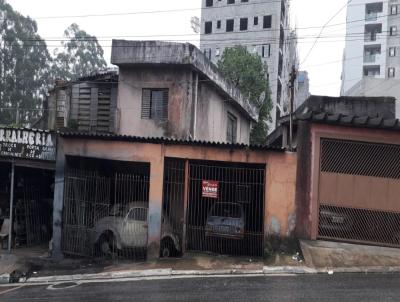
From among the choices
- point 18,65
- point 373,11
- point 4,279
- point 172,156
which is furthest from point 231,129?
point 373,11

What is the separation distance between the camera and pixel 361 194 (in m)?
11.6

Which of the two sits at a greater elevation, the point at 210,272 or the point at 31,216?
the point at 31,216

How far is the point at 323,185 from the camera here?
11672 millimetres

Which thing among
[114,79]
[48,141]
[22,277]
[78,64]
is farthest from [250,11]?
[22,277]

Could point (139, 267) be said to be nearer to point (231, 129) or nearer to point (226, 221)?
point (226, 221)

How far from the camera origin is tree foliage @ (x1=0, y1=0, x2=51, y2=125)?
157 feet

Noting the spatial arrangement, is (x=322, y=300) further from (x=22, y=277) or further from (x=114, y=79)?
(x=114, y=79)

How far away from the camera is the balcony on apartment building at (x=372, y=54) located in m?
57.3

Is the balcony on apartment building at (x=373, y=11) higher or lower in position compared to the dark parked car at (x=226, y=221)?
higher

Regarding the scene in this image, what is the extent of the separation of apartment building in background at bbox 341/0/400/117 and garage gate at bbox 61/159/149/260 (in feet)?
153

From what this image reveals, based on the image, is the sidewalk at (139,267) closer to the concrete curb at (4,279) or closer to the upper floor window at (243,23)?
the concrete curb at (4,279)

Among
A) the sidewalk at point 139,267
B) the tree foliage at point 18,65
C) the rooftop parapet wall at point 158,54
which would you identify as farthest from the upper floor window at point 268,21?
the sidewalk at point 139,267

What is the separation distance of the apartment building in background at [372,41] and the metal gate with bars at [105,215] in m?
46.7

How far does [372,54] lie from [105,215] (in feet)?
171
